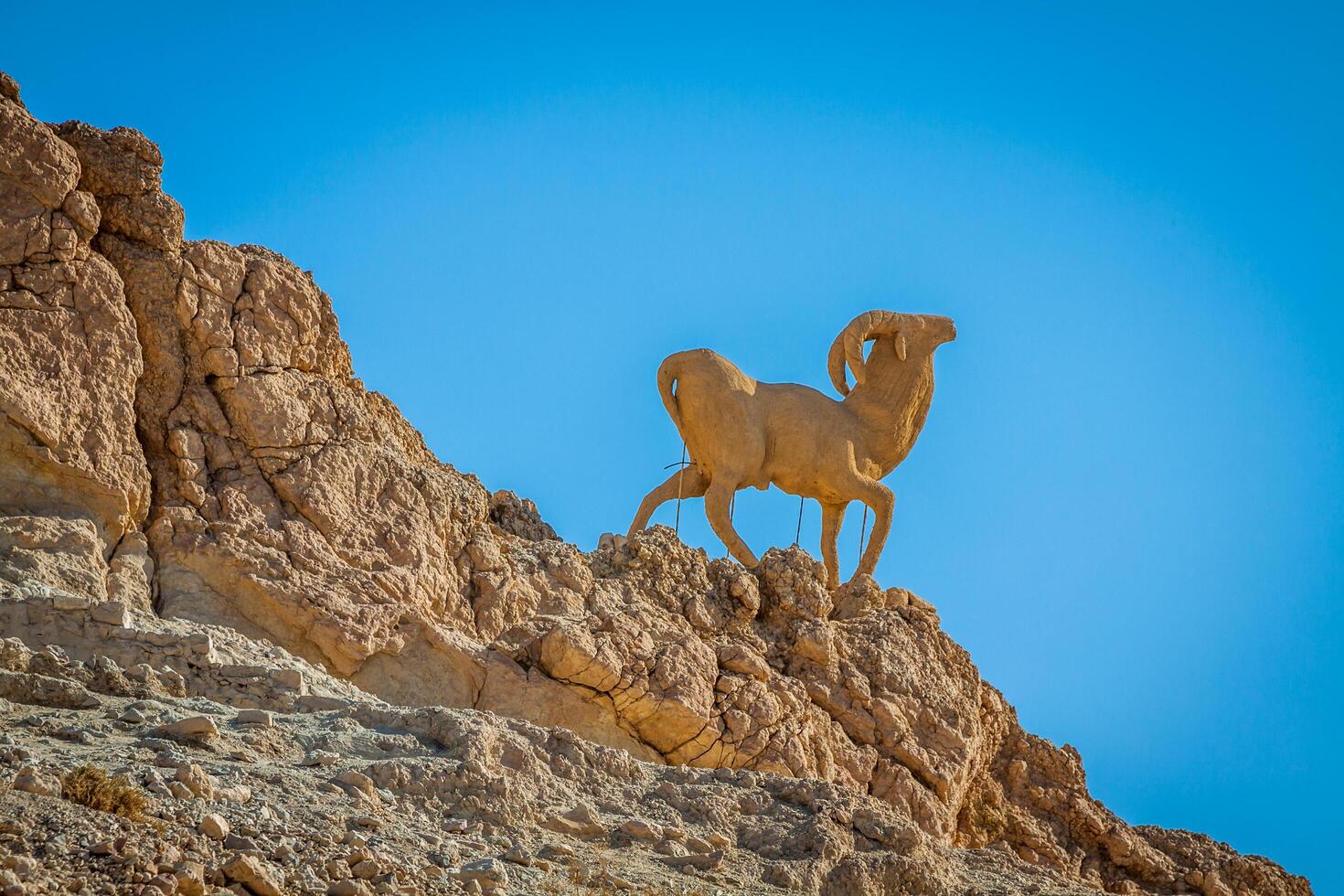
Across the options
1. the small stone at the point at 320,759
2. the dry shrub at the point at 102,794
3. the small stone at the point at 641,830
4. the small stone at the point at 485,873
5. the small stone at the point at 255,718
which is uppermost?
the small stone at the point at 641,830

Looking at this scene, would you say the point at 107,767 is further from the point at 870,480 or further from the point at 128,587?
the point at 870,480

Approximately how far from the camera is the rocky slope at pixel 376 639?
7.71 m

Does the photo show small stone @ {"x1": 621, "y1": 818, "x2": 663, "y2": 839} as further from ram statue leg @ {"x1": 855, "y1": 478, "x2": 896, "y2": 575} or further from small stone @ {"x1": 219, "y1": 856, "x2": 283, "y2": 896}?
ram statue leg @ {"x1": 855, "y1": 478, "x2": 896, "y2": 575}

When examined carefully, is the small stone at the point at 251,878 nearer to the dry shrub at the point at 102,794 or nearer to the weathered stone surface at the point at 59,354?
the dry shrub at the point at 102,794

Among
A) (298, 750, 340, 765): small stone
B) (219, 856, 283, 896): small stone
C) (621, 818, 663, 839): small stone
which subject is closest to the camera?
(219, 856, 283, 896): small stone

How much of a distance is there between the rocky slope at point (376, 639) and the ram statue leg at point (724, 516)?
2349mm

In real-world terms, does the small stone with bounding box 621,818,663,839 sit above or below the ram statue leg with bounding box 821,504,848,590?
below

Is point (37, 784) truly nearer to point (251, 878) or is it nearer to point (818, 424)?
point (251, 878)

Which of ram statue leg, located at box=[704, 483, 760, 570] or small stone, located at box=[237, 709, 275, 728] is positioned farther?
ram statue leg, located at box=[704, 483, 760, 570]

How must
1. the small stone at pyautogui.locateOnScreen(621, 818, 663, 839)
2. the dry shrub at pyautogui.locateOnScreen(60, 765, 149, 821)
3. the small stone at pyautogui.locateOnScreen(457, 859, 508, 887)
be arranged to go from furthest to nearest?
1. the small stone at pyautogui.locateOnScreen(621, 818, 663, 839)
2. the small stone at pyautogui.locateOnScreen(457, 859, 508, 887)
3. the dry shrub at pyautogui.locateOnScreen(60, 765, 149, 821)

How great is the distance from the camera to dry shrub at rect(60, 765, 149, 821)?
20.5 ft

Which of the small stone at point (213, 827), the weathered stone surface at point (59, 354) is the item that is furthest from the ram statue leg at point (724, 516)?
the small stone at point (213, 827)

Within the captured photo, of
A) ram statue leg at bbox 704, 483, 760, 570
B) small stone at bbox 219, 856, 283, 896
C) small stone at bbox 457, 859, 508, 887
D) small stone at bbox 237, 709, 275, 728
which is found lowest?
small stone at bbox 219, 856, 283, 896

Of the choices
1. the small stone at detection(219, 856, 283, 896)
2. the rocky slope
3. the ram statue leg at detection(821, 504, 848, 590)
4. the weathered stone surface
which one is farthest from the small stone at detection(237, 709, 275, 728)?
the ram statue leg at detection(821, 504, 848, 590)
